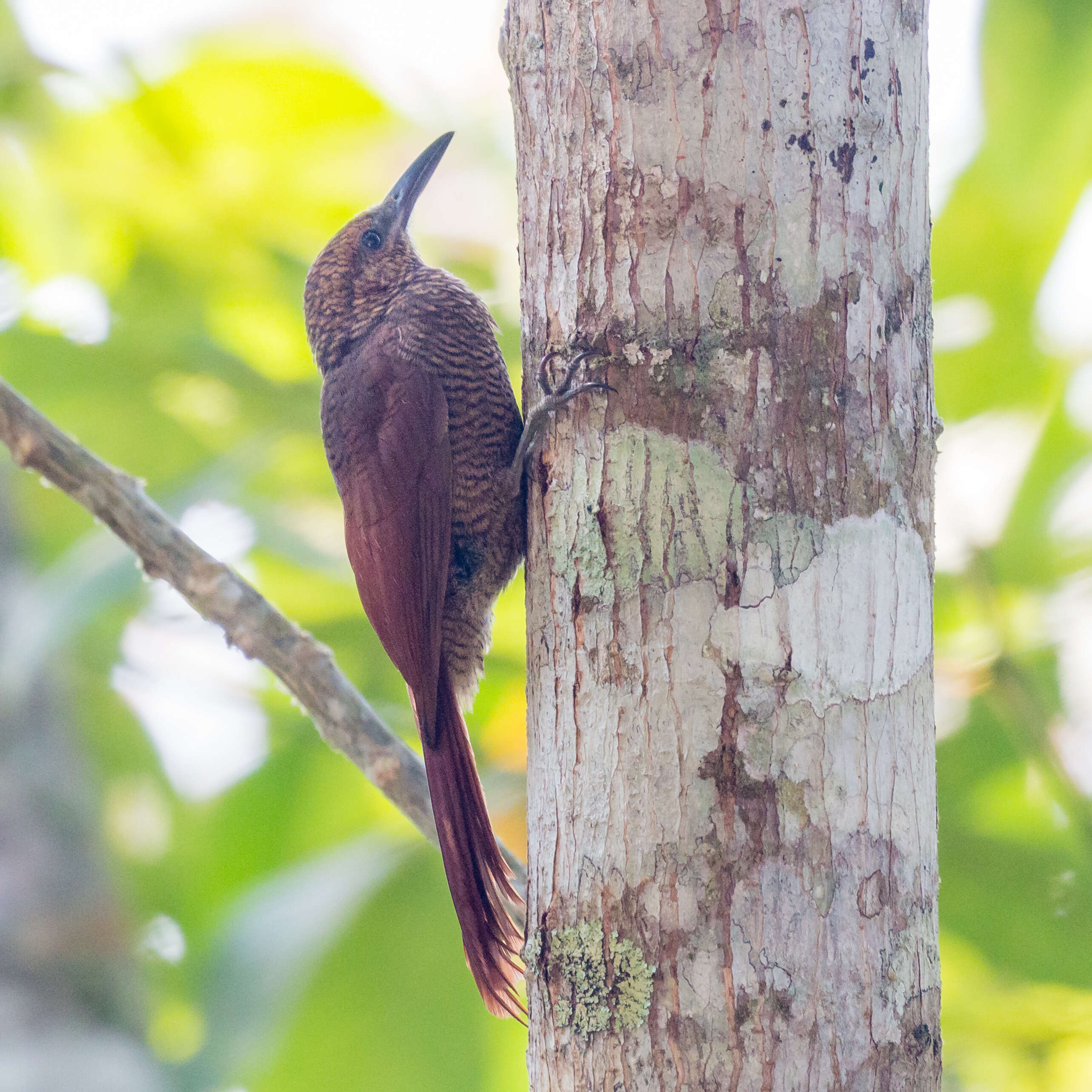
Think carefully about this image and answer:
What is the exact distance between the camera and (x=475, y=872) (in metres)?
1.72

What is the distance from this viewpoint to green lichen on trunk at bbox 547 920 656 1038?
1.17 metres

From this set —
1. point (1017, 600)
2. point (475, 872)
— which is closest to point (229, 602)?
point (475, 872)

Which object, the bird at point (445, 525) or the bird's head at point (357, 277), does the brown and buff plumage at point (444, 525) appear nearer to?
the bird at point (445, 525)

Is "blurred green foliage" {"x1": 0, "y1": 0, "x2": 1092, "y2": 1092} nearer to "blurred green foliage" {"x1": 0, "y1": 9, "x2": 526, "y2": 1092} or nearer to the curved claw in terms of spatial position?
"blurred green foliage" {"x1": 0, "y1": 9, "x2": 526, "y2": 1092}

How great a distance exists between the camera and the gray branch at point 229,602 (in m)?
1.65

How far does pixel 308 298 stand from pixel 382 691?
134cm

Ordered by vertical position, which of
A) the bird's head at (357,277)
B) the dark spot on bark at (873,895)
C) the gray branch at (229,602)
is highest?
the bird's head at (357,277)

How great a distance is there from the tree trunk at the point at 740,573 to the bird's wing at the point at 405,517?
1.53 ft

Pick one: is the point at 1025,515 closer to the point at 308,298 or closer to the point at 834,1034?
the point at 308,298

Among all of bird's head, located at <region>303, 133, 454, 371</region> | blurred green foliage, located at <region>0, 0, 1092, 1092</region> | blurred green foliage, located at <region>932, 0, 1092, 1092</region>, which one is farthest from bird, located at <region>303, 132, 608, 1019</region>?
blurred green foliage, located at <region>932, 0, 1092, 1092</region>

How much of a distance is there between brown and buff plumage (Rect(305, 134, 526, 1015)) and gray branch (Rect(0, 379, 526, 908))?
7 centimetres

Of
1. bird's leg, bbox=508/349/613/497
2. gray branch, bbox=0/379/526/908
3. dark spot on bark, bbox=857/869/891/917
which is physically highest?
bird's leg, bbox=508/349/613/497

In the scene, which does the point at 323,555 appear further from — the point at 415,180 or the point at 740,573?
the point at 740,573

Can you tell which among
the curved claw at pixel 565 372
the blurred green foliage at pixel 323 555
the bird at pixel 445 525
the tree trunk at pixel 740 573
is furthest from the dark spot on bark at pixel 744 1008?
the blurred green foliage at pixel 323 555
